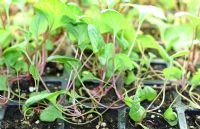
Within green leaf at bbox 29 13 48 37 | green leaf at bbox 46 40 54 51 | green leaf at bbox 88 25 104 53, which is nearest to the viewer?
green leaf at bbox 88 25 104 53

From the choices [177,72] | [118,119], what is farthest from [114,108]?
[177,72]

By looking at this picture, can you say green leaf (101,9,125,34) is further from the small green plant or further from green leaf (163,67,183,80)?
green leaf (163,67,183,80)

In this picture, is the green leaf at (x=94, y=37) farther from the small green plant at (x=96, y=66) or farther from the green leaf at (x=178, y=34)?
the green leaf at (x=178, y=34)

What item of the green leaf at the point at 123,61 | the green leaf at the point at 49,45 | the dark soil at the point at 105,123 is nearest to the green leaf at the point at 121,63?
the green leaf at the point at 123,61

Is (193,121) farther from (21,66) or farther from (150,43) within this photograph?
(21,66)

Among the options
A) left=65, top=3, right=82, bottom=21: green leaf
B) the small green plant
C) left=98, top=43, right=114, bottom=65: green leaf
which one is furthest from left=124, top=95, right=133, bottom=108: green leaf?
left=65, top=3, right=82, bottom=21: green leaf

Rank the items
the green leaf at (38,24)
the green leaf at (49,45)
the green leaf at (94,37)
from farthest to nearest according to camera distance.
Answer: the green leaf at (49,45) → the green leaf at (38,24) → the green leaf at (94,37)
